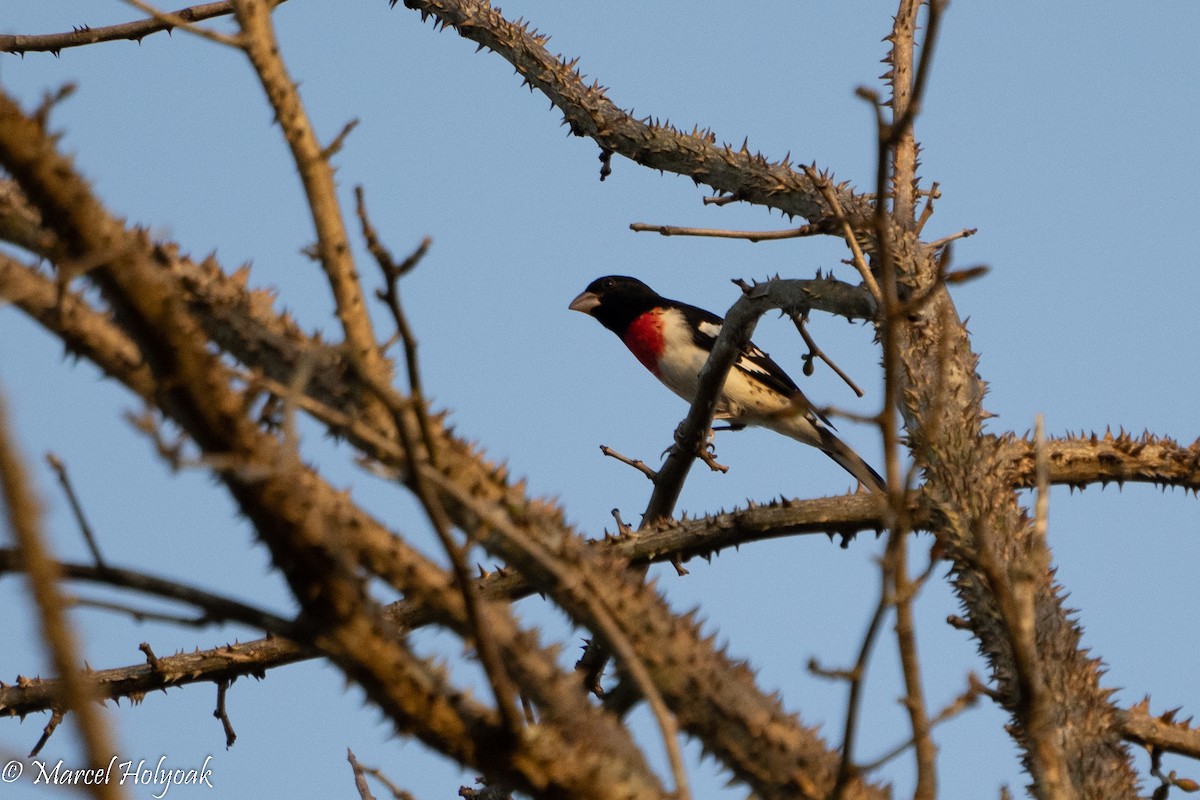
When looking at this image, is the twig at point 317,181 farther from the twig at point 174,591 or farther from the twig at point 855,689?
the twig at point 855,689

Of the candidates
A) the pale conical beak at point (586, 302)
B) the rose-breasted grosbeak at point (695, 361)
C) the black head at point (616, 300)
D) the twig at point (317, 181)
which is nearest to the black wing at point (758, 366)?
the rose-breasted grosbeak at point (695, 361)

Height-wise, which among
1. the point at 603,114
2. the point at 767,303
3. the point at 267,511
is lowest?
the point at 267,511

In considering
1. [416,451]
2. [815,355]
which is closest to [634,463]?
[815,355]

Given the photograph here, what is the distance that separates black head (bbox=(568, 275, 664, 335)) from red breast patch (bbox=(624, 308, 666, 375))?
0.13 metres

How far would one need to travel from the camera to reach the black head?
31.4 feet

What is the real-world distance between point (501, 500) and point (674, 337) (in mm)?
6898

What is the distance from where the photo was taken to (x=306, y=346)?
6.87 feet

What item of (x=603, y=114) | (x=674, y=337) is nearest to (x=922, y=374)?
(x=603, y=114)

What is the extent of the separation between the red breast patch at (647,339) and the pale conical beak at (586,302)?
0.43 m

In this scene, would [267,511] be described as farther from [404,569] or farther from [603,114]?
[603,114]

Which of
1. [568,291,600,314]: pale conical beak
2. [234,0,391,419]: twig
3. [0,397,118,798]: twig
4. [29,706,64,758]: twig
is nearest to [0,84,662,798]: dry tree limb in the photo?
[234,0,391,419]: twig

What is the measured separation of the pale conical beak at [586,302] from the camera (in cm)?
978

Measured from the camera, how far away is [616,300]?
31.9 feet

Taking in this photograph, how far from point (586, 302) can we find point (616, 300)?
23cm
